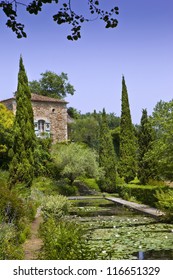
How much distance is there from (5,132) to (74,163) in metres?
3.74

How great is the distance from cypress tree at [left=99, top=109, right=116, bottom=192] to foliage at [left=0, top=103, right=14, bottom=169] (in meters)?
5.40

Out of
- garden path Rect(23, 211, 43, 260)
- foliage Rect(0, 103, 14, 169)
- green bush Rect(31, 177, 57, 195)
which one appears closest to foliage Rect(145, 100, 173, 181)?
garden path Rect(23, 211, 43, 260)

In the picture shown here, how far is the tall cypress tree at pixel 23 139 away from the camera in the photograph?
1466 cm

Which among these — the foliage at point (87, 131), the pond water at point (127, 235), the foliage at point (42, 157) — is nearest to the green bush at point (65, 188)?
the foliage at point (42, 157)

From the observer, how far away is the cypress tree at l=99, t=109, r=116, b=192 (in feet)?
68.8

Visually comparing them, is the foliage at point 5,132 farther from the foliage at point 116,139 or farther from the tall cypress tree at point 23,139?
the foliage at point 116,139

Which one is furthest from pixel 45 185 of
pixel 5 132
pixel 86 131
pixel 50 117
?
pixel 86 131

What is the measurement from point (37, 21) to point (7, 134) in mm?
14157

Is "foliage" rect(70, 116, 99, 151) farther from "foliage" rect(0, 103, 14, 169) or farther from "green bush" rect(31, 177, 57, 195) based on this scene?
"foliage" rect(0, 103, 14, 169)

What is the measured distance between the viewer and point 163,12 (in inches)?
187

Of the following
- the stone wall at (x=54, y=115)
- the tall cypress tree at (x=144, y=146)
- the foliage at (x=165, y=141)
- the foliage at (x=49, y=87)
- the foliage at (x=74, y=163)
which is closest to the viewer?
the foliage at (x=165, y=141)

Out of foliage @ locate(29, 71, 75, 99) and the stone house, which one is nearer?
foliage @ locate(29, 71, 75, 99)

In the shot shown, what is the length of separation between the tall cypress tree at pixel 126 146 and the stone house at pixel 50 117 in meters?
3.53

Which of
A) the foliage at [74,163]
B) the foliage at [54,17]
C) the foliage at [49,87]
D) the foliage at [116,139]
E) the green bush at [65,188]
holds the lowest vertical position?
the green bush at [65,188]
